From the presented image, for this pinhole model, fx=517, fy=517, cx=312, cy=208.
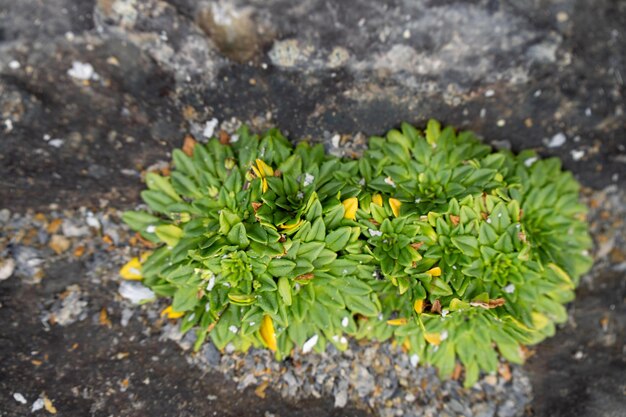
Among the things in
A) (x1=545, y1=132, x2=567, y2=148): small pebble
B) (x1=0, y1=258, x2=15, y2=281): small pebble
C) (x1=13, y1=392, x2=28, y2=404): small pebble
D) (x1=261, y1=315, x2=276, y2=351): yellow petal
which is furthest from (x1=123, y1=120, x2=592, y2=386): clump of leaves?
(x1=13, y1=392, x2=28, y2=404): small pebble

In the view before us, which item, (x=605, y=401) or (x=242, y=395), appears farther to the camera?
(x=605, y=401)

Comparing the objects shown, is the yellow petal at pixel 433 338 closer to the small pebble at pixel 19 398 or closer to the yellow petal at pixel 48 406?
the yellow petal at pixel 48 406

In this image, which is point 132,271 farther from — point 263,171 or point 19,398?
point 263,171

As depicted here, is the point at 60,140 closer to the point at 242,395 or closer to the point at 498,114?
the point at 242,395

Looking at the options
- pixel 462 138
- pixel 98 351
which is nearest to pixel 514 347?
pixel 462 138

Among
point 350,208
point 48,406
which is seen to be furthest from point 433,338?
point 48,406

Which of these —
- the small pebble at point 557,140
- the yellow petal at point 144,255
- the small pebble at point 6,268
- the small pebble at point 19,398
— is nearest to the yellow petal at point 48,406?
the small pebble at point 19,398
